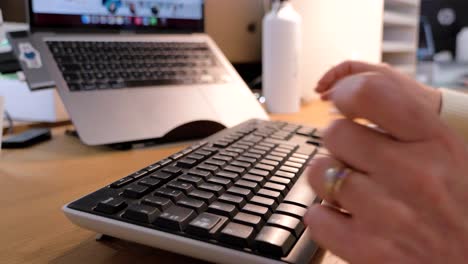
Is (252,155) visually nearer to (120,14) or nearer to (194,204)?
(194,204)

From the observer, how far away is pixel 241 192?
0.35 metres

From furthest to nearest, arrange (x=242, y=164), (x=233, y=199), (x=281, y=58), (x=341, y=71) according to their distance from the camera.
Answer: (x=281, y=58) < (x=341, y=71) < (x=242, y=164) < (x=233, y=199)

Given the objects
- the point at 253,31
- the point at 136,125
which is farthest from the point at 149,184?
the point at 253,31

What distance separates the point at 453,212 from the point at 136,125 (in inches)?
19.8

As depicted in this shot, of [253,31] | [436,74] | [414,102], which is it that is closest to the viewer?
[414,102]

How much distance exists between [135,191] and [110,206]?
0.03m

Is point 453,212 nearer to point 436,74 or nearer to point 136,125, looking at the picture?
point 136,125

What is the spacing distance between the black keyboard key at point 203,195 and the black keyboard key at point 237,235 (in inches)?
1.9

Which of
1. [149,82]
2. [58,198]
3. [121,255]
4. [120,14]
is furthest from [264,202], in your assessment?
[120,14]

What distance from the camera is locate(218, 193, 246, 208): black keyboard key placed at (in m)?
0.33

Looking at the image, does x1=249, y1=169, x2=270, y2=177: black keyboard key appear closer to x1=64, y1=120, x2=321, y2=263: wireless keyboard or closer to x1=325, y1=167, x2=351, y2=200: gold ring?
x1=64, y1=120, x2=321, y2=263: wireless keyboard

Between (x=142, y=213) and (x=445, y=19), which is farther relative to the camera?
(x=445, y=19)

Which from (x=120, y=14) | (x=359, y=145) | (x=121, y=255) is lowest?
(x=121, y=255)

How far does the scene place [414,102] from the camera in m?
0.23
